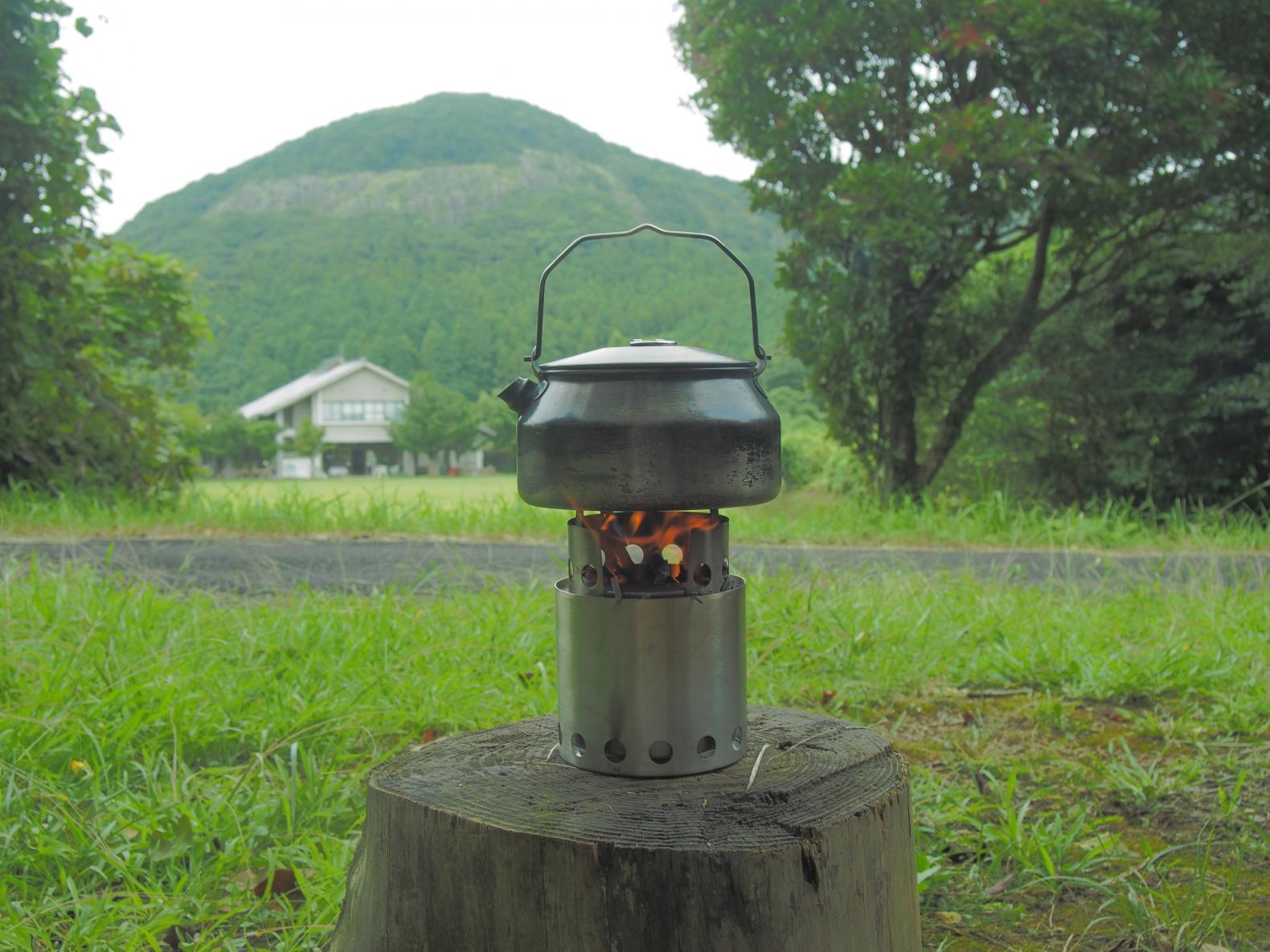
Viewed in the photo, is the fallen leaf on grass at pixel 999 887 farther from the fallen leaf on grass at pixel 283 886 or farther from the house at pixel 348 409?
the house at pixel 348 409

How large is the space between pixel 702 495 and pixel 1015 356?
8719 millimetres

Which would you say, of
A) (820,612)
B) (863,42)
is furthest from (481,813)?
(863,42)

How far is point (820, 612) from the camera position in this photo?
3719mm

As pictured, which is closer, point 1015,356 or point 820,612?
point 820,612

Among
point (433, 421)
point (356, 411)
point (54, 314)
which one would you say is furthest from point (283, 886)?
point (356, 411)

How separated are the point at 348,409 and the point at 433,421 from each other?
4.92 metres

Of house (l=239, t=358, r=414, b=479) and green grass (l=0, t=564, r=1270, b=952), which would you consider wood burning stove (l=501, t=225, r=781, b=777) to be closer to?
green grass (l=0, t=564, r=1270, b=952)

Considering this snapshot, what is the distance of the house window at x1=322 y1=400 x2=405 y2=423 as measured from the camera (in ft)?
76.0

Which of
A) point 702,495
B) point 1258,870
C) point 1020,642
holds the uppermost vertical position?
point 702,495

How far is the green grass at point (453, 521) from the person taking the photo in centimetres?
681

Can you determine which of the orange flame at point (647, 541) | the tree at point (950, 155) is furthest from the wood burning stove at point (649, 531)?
the tree at point (950, 155)

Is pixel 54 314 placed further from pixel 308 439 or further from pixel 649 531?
pixel 308 439

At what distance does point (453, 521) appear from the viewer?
7309 mm

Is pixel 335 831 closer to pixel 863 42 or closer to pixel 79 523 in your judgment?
pixel 79 523
